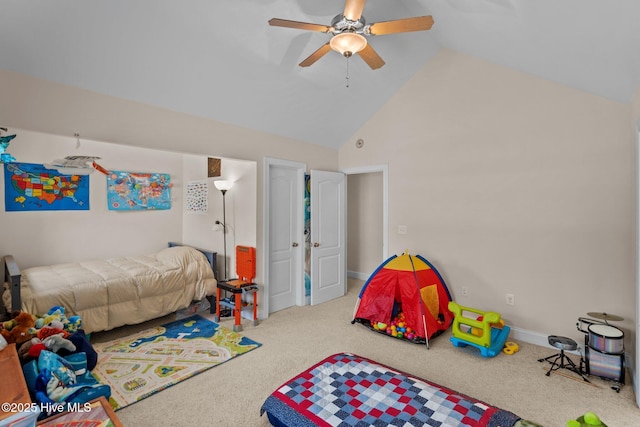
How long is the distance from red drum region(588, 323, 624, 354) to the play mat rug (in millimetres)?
3009

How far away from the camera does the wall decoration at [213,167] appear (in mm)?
4531

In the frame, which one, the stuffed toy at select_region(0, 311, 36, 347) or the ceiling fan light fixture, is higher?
the ceiling fan light fixture

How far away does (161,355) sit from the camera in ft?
10.1

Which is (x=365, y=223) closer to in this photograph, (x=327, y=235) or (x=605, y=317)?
(x=327, y=235)

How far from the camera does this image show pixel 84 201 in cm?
467

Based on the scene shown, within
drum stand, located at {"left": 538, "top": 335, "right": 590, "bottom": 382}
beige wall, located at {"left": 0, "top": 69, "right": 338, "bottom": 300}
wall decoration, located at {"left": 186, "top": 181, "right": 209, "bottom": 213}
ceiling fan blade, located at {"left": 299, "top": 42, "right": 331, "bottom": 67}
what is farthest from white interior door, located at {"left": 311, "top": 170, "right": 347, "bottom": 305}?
drum stand, located at {"left": 538, "top": 335, "right": 590, "bottom": 382}

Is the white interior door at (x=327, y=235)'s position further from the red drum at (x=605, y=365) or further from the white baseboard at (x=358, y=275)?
the red drum at (x=605, y=365)

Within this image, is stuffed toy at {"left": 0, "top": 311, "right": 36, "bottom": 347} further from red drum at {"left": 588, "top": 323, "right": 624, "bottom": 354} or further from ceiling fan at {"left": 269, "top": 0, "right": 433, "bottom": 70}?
red drum at {"left": 588, "top": 323, "right": 624, "bottom": 354}

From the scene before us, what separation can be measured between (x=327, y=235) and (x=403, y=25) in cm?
306

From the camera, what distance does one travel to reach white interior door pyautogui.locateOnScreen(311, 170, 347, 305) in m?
4.57

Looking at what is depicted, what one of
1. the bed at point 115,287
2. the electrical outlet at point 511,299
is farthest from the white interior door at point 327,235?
the electrical outlet at point 511,299

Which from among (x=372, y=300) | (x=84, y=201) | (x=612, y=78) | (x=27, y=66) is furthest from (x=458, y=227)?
(x=84, y=201)

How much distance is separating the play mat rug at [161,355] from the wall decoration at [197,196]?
1801 mm

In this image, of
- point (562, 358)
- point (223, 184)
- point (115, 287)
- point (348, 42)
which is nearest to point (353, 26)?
point (348, 42)
